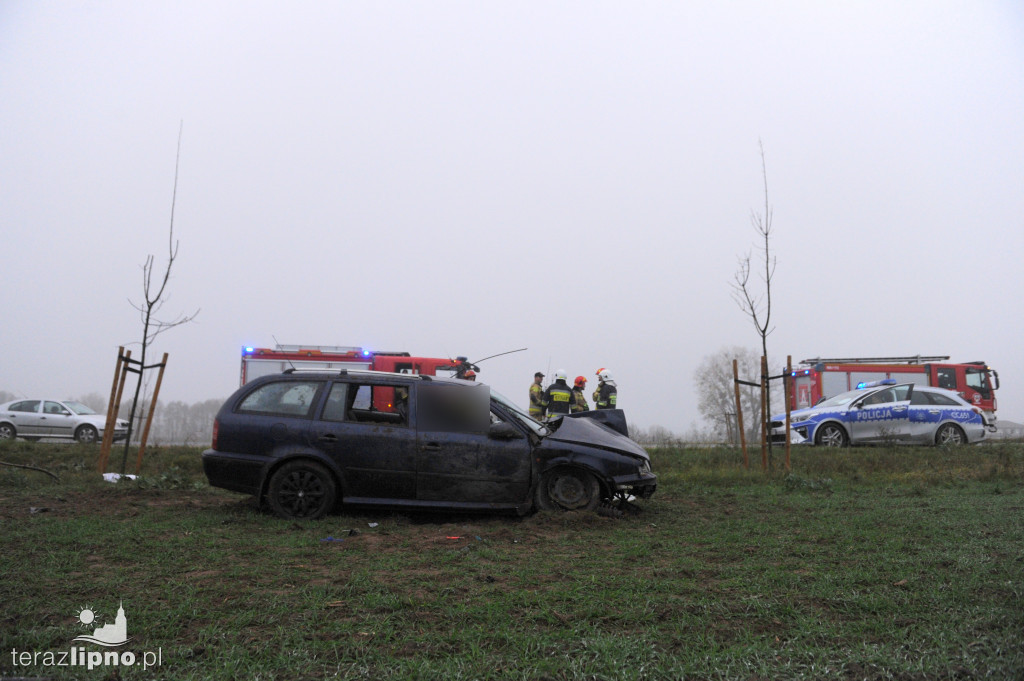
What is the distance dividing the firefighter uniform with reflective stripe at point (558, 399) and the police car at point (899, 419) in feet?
20.3

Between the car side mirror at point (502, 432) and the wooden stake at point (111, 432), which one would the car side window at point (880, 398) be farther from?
the wooden stake at point (111, 432)

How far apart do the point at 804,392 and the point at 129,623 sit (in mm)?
26851

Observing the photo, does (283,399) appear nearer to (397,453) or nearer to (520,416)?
(397,453)

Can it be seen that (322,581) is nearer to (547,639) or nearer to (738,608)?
(547,639)

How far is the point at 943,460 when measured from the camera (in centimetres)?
1234

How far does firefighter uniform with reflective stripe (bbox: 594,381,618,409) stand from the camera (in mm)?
13680

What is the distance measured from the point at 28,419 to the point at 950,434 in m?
24.2

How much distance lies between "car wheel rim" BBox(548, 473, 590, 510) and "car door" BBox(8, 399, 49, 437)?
18930 mm

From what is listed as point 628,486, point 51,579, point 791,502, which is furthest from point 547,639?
point 791,502

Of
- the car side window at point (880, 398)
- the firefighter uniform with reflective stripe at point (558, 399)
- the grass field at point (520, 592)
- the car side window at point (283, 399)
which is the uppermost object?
the car side window at point (880, 398)

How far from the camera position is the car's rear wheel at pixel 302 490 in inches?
273

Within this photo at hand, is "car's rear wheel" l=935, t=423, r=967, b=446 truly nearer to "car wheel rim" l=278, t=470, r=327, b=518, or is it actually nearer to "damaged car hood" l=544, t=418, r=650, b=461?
"damaged car hood" l=544, t=418, r=650, b=461

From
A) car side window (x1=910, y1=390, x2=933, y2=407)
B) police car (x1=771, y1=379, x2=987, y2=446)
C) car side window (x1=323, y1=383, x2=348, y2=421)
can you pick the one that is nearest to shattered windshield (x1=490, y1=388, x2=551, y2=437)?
car side window (x1=323, y1=383, x2=348, y2=421)

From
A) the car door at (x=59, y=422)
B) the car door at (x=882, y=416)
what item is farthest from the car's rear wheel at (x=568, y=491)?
the car door at (x=59, y=422)
